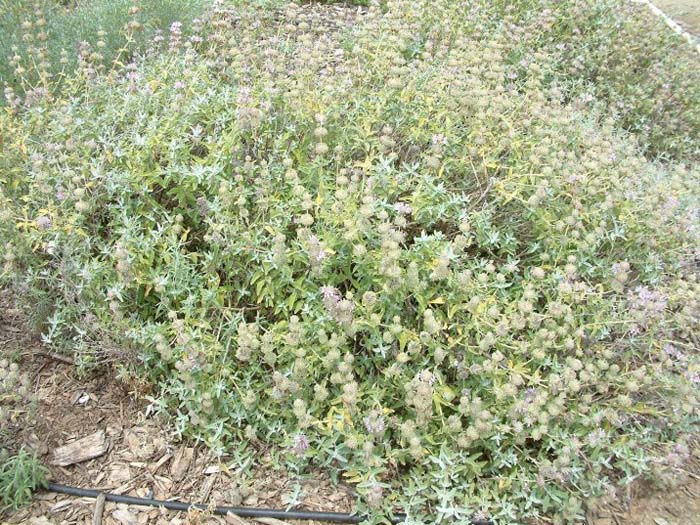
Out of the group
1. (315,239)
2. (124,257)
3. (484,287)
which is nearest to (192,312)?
(124,257)

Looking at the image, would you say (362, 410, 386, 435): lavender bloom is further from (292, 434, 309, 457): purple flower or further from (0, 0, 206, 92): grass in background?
(0, 0, 206, 92): grass in background

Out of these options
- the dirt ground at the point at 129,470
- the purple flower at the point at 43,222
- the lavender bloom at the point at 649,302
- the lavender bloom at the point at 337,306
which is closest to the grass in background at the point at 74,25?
the purple flower at the point at 43,222

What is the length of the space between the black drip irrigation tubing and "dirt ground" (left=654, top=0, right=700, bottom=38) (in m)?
7.42

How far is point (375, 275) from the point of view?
2801mm

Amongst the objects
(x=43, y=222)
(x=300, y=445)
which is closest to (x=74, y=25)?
(x=43, y=222)

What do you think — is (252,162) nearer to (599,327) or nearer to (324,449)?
(324,449)

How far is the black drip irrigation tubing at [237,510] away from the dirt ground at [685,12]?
7.42 m

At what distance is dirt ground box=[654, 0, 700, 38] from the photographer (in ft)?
25.7

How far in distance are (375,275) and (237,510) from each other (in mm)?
1121

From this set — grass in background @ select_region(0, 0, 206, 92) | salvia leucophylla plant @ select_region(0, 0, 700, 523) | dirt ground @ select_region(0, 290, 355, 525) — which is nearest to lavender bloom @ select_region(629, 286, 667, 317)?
salvia leucophylla plant @ select_region(0, 0, 700, 523)

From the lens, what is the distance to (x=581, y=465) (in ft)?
8.79

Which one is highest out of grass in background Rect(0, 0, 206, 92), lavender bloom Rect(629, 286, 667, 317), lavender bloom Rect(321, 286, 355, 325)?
grass in background Rect(0, 0, 206, 92)

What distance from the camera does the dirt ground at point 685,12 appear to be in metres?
7.83

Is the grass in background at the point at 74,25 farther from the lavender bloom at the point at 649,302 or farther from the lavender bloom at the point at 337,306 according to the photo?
the lavender bloom at the point at 649,302
